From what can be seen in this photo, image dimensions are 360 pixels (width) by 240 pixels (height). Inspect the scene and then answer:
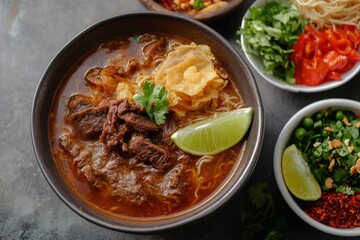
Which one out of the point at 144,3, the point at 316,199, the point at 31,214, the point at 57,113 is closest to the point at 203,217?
the point at 316,199

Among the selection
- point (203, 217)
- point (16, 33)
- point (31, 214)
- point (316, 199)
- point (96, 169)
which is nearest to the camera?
point (203, 217)

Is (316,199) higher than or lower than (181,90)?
lower

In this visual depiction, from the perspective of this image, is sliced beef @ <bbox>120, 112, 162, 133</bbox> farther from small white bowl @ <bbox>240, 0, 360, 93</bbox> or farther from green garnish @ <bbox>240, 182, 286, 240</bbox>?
small white bowl @ <bbox>240, 0, 360, 93</bbox>

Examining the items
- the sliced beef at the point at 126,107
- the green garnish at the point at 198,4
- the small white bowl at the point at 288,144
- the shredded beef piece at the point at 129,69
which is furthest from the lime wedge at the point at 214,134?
the green garnish at the point at 198,4

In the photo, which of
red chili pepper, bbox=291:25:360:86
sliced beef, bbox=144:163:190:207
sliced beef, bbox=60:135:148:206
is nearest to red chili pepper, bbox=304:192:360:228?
red chili pepper, bbox=291:25:360:86

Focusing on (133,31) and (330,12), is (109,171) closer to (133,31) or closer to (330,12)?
(133,31)

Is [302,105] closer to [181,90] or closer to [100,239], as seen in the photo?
[181,90]

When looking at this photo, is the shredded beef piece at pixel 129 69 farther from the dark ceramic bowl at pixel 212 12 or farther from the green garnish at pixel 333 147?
the green garnish at pixel 333 147
